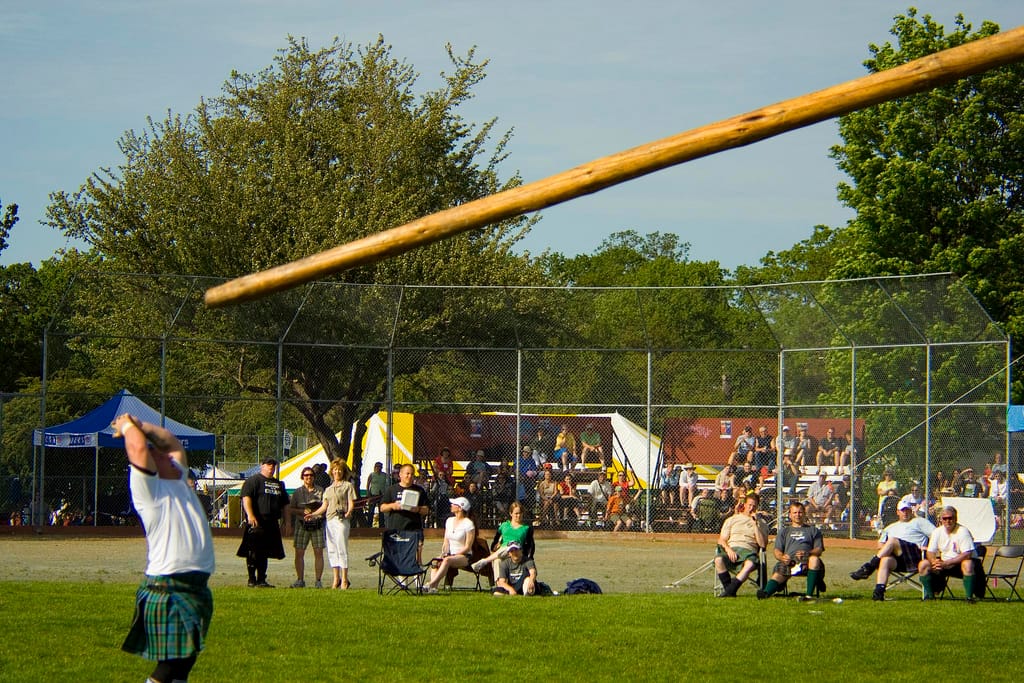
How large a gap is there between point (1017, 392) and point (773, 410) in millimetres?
12312

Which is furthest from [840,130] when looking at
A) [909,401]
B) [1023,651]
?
[1023,651]

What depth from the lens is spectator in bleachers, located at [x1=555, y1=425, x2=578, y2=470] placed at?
65.6 ft

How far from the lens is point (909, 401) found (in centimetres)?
1936

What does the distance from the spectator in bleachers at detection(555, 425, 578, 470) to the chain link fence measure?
0.03 metres

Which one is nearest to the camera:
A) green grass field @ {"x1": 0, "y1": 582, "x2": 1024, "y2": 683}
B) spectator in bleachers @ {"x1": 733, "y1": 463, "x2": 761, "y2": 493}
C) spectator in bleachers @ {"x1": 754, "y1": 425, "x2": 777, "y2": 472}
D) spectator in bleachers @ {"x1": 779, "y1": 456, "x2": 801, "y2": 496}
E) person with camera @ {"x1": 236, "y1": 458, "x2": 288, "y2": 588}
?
green grass field @ {"x1": 0, "y1": 582, "x2": 1024, "y2": 683}

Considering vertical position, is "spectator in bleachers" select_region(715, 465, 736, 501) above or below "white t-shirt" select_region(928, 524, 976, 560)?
above

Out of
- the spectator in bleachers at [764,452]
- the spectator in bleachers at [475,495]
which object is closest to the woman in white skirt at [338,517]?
the spectator in bleachers at [475,495]

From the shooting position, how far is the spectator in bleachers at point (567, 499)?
65.2ft

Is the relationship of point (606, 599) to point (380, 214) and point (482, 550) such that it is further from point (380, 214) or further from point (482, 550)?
point (380, 214)

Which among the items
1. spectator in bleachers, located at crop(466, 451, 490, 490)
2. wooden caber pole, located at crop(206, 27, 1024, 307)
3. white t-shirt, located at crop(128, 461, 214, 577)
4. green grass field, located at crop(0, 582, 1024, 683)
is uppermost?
wooden caber pole, located at crop(206, 27, 1024, 307)

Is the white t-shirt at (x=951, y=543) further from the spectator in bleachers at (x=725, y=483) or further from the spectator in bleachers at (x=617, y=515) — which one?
the spectator in bleachers at (x=617, y=515)

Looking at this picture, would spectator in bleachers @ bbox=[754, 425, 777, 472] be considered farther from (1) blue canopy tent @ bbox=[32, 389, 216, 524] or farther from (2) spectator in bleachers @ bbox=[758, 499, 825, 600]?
(1) blue canopy tent @ bbox=[32, 389, 216, 524]

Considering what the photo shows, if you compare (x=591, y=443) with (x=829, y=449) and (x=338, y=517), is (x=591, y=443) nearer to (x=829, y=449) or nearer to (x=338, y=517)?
(x=829, y=449)

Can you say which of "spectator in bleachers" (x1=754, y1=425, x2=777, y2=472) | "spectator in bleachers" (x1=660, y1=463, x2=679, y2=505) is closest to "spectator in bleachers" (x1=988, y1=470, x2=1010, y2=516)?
"spectator in bleachers" (x1=754, y1=425, x2=777, y2=472)
